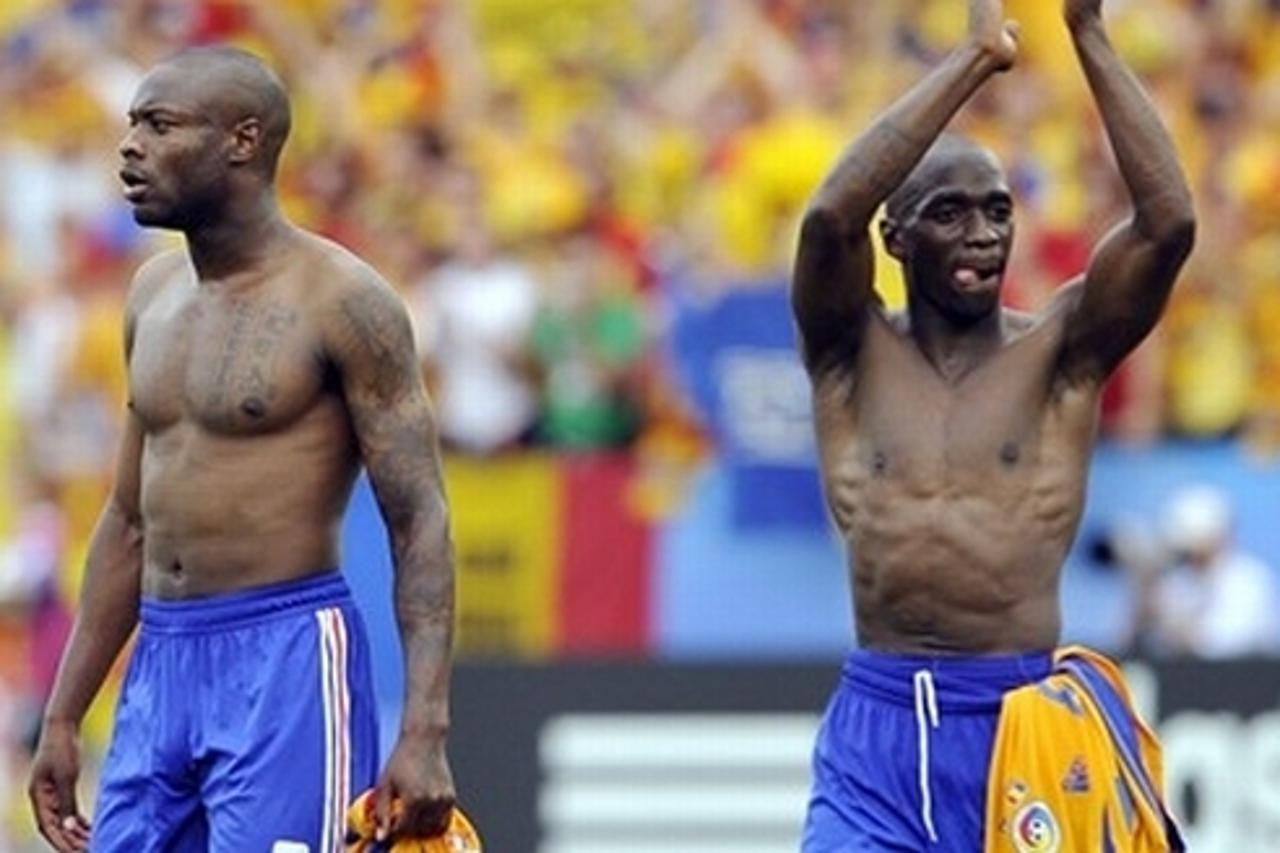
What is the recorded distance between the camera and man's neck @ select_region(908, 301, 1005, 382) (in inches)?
392

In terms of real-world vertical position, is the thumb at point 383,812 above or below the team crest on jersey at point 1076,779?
above

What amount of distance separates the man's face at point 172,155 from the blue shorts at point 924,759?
1.94 m

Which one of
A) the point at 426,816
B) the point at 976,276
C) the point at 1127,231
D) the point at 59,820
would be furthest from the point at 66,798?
the point at 1127,231

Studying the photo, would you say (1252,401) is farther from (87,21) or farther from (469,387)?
(87,21)

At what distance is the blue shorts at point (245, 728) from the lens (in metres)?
9.30

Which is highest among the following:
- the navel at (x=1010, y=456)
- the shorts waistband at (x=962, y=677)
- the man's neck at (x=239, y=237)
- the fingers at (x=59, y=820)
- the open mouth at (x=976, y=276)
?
the man's neck at (x=239, y=237)

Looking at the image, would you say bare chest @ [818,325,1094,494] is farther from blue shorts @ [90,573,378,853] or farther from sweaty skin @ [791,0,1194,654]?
blue shorts @ [90,573,378,853]

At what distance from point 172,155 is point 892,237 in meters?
1.72

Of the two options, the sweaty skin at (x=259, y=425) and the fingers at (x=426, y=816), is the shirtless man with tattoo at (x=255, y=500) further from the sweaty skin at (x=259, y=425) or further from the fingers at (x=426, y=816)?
the fingers at (x=426, y=816)

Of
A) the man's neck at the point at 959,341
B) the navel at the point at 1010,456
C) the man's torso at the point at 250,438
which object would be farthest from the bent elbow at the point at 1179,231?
the man's torso at the point at 250,438

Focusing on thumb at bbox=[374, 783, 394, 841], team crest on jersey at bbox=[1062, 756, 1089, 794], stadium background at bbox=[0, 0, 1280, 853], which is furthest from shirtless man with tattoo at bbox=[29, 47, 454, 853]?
stadium background at bbox=[0, 0, 1280, 853]

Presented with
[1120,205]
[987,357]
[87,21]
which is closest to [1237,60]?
[1120,205]

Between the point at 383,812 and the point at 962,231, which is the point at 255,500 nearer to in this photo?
the point at 383,812

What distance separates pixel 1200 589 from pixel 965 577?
5.91 metres
